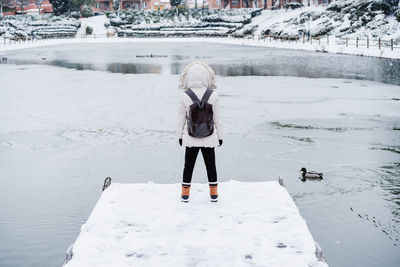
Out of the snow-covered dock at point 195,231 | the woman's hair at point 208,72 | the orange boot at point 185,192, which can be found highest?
the woman's hair at point 208,72

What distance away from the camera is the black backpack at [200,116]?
5.49 metres

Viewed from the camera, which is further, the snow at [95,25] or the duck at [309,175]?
the snow at [95,25]

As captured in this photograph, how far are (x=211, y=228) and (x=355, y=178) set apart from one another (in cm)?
339

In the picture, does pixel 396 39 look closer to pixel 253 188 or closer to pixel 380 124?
pixel 380 124

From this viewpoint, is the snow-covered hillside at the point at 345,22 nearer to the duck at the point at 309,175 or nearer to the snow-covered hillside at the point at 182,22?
the snow-covered hillside at the point at 182,22

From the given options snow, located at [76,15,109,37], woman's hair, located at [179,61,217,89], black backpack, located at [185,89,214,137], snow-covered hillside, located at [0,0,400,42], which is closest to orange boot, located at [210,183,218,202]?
black backpack, located at [185,89,214,137]

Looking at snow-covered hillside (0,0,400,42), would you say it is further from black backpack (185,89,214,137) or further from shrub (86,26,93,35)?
black backpack (185,89,214,137)

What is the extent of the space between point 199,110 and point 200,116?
7 cm

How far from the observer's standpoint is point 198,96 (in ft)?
18.1

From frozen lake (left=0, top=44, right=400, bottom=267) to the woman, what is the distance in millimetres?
1355

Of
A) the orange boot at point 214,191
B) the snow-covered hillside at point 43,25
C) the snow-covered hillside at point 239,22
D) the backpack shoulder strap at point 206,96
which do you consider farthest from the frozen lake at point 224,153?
the snow-covered hillside at point 43,25

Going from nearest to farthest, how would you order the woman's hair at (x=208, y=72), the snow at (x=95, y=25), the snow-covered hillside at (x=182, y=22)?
the woman's hair at (x=208, y=72) < the snow-covered hillside at (x=182, y=22) < the snow at (x=95, y=25)

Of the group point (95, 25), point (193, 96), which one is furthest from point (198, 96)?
point (95, 25)

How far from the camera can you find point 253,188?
20.4ft
